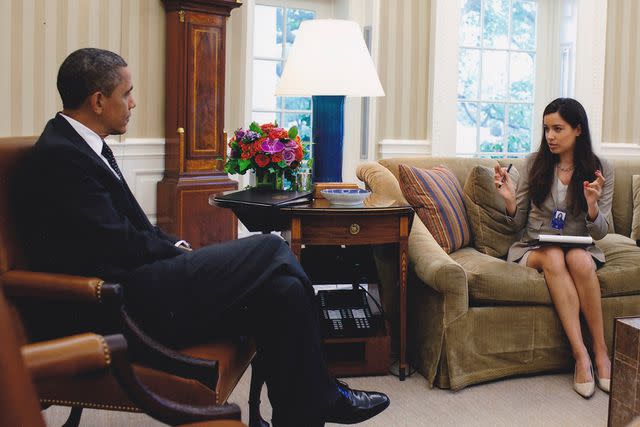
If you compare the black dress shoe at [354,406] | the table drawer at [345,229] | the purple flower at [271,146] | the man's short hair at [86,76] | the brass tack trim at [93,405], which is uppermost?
the man's short hair at [86,76]

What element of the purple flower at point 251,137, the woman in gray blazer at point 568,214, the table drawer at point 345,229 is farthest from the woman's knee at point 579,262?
the purple flower at point 251,137

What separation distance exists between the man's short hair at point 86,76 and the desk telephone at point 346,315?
135 centimetres

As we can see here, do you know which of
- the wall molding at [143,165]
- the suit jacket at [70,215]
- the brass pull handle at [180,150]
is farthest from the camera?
the wall molding at [143,165]

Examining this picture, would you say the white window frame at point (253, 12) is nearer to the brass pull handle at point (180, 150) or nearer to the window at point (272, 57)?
the window at point (272, 57)

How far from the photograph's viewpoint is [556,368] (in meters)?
3.08

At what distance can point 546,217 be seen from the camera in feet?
10.6

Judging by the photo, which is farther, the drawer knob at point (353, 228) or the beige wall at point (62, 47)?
the beige wall at point (62, 47)

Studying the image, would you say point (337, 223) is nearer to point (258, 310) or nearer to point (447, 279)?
point (447, 279)

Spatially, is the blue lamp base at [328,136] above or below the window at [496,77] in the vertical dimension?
below

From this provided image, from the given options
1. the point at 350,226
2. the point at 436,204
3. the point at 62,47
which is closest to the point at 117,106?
the point at 350,226

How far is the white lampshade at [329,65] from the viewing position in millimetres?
2951

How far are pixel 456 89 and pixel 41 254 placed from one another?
3627mm

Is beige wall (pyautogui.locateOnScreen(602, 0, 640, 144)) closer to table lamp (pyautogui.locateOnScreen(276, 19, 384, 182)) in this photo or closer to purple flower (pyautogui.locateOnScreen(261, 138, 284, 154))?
table lamp (pyautogui.locateOnScreen(276, 19, 384, 182))

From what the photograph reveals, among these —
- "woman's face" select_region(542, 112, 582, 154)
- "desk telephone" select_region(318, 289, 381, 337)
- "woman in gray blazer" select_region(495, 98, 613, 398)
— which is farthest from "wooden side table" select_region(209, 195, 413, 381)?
"woman's face" select_region(542, 112, 582, 154)
